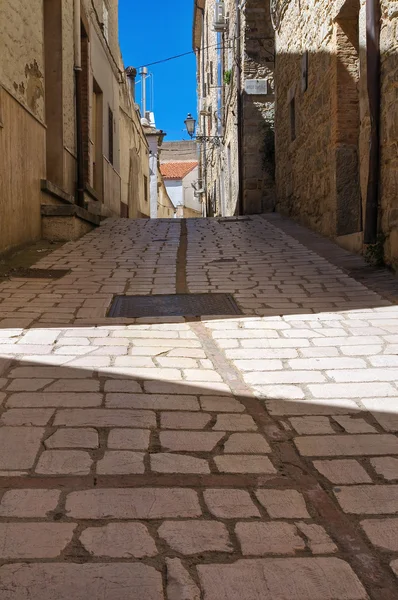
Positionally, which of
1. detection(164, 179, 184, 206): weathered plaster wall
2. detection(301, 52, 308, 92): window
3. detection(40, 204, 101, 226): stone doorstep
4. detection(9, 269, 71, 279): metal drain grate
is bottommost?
detection(9, 269, 71, 279): metal drain grate

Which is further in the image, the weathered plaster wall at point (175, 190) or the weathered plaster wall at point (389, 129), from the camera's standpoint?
the weathered plaster wall at point (175, 190)

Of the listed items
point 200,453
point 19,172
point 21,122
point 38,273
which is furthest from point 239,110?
point 200,453

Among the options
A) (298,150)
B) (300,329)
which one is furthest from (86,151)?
(300,329)

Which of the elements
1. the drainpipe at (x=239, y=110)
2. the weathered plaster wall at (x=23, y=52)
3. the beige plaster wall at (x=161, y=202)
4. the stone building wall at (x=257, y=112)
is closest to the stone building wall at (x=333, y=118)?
the stone building wall at (x=257, y=112)

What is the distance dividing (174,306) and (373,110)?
300 cm

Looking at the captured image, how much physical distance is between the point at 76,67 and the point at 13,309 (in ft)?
23.6

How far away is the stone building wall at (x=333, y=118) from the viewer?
5988 millimetres

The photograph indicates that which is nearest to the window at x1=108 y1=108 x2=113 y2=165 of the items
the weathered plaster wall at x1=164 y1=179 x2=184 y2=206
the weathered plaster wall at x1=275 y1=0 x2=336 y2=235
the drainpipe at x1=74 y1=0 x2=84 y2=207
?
the drainpipe at x1=74 y1=0 x2=84 y2=207

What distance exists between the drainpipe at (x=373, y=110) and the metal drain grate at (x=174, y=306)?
6.28 ft

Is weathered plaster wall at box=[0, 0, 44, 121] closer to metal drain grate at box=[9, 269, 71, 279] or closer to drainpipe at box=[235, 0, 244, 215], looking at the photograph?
metal drain grate at box=[9, 269, 71, 279]

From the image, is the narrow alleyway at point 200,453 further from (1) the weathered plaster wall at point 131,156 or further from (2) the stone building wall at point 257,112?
(1) the weathered plaster wall at point 131,156

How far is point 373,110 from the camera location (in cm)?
611

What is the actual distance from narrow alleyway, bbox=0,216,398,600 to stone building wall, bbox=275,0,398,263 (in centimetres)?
214

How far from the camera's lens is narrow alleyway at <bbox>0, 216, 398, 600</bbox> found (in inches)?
60.9
